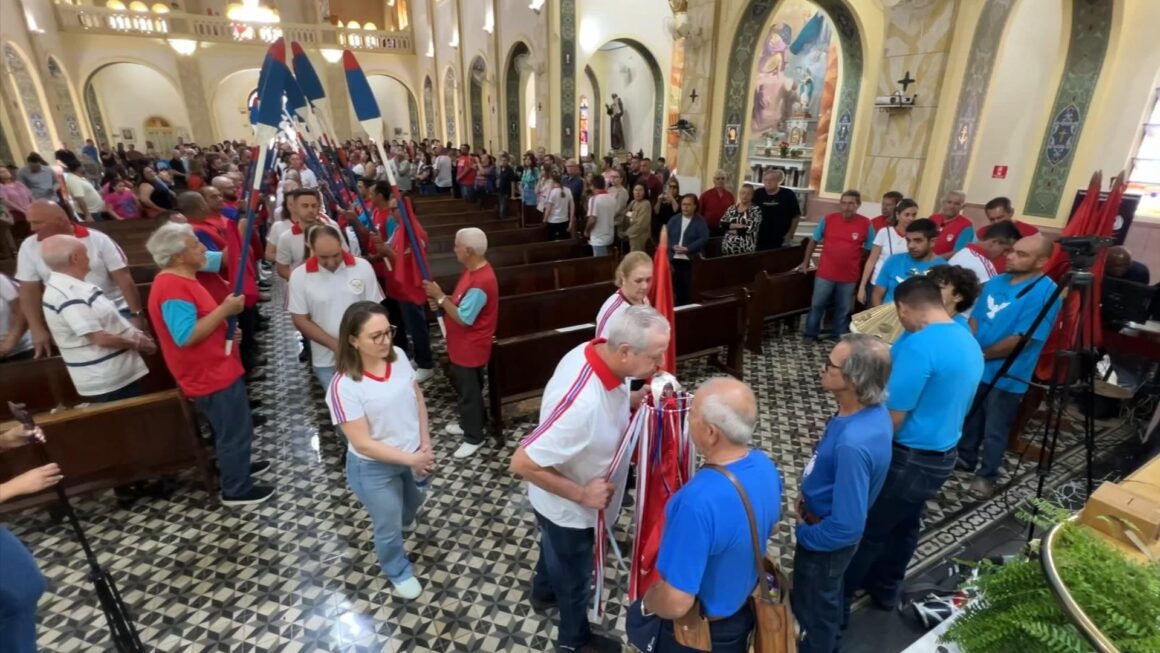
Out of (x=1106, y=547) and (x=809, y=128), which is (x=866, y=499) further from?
(x=809, y=128)

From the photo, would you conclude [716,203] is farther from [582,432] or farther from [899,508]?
[582,432]

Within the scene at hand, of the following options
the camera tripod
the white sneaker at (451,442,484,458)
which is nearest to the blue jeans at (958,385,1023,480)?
the white sneaker at (451,442,484,458)

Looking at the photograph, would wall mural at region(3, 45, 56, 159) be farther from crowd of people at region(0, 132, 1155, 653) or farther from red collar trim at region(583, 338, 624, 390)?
red collar trim at region(583, 338, 624, 390)

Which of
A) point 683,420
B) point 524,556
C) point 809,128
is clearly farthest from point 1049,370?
point 809,128

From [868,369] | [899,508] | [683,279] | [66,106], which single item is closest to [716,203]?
[683,279]

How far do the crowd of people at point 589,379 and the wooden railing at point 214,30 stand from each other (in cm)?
1504

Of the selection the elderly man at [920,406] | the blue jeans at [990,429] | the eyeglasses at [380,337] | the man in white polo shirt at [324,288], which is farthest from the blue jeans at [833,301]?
the eyeglasses at [380,337]

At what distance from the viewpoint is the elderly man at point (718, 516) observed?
50.7 inches

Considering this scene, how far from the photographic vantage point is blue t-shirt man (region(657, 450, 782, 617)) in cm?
128

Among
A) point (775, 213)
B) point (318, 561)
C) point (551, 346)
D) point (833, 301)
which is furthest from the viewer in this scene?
point (775, 213)

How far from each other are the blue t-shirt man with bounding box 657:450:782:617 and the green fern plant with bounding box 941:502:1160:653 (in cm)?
48

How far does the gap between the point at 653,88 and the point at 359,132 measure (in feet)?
44.7

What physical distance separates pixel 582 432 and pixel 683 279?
14.0 feet

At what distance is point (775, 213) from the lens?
609cm
